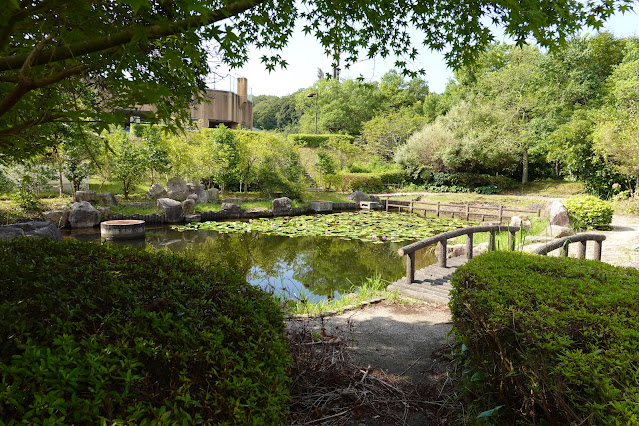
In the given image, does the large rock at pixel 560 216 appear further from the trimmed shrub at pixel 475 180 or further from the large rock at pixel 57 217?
the large rock at pixel 57 217

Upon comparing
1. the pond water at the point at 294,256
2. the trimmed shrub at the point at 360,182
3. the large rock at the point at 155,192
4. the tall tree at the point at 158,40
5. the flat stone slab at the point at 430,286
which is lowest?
the pond water at the point at 294,256

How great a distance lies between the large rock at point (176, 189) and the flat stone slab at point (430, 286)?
1280cm

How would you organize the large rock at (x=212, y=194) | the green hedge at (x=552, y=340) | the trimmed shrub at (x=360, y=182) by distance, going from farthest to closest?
the trimmed shrub at (x=360, y=182) → the large rock at (x=212, y=194) → the green hedge at (x=552, y=340)

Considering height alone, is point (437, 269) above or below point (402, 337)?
above

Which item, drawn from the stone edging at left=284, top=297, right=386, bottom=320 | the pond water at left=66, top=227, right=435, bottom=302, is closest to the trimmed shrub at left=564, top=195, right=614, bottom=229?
the pond water at left=66, top=227, right=435, bottom=302

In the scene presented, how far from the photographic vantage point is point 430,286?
590 centimetres

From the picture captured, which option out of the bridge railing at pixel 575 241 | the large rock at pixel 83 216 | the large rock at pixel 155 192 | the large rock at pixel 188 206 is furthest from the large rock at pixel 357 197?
the bridge railing at pixel 575 241

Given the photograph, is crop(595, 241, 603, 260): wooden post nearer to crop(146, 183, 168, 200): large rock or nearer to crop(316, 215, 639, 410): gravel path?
crop(316, 215, 639, 410): gravel path

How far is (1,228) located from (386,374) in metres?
8.38

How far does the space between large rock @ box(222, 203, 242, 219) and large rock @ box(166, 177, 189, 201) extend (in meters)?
2.20

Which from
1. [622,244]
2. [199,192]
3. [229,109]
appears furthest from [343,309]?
[229,109]

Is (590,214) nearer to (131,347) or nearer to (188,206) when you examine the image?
(131,347)

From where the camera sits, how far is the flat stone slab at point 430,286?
18.1 ft

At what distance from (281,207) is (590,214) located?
11106 millimetres
